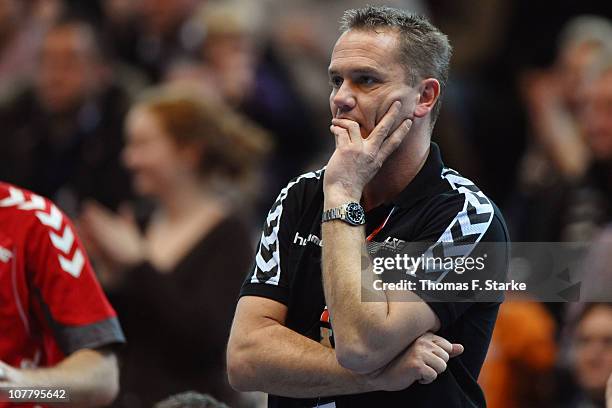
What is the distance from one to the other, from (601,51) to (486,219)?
14.8 ft

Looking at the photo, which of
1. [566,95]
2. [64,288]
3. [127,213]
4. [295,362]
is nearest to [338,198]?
[295,362]

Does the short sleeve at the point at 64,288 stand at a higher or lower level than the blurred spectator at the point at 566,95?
lower

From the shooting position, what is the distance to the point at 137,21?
9805 mm

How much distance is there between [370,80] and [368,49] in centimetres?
10

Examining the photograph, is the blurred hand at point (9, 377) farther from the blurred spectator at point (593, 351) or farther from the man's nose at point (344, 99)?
the blurred spectator at point (593, 351)

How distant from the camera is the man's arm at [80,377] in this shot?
4125mm

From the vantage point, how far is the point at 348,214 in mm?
3801

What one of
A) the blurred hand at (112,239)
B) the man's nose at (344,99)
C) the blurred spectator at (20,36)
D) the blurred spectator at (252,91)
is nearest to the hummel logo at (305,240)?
the man's nose at (344,99)

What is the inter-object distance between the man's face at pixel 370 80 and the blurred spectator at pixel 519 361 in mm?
2962

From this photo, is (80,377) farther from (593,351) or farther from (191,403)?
(593,351)

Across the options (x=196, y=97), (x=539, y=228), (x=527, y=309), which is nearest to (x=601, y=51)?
(x=539, y=228)

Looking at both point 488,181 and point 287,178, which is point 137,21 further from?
point 488,181

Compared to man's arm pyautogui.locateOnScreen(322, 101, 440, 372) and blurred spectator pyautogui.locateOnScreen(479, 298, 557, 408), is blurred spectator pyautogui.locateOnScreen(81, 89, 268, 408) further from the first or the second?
man's arm pyautogui.locateOnScreen(322, 101, 440, 372)

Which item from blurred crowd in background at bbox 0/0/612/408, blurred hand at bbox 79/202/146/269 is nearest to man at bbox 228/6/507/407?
blurred crowd in background at bbox 0/0/612/408
